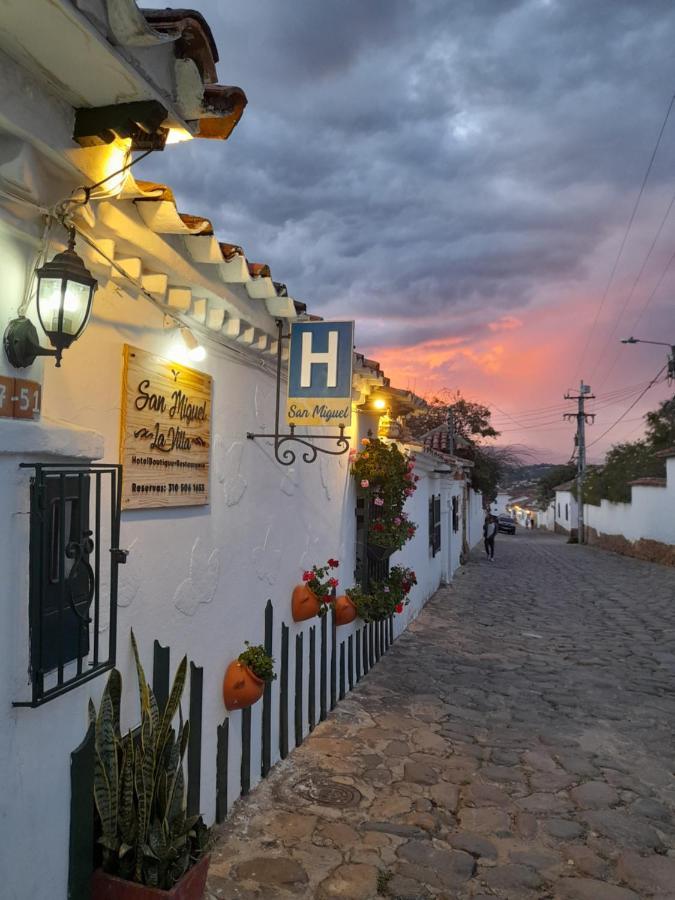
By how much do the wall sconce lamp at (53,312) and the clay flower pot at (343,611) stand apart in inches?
173

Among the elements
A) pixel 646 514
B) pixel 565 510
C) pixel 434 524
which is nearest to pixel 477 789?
pixel 434 524

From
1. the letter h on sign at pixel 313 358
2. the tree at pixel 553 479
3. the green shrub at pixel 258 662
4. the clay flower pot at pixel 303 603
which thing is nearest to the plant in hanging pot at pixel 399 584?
the clay flower pot at pixel 303 603

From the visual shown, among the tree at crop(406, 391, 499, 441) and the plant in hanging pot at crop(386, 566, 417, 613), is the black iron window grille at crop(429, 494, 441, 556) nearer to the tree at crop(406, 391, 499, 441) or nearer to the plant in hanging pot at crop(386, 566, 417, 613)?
the plant in hanging pot at crop(386, 566, 417, 613)

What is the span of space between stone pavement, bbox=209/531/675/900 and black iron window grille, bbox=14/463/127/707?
1685mm

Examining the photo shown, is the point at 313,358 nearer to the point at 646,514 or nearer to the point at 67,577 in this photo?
the point at 67,577

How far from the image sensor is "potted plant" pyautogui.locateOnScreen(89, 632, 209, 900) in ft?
8.38

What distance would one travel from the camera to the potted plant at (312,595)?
5.17m

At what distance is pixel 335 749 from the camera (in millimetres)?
5090

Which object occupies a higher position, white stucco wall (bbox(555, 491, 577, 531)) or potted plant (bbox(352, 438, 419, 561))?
potted plant (bbox(352, 438, 419, 561))

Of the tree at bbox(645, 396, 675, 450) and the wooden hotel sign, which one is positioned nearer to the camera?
the wooden hotel sign

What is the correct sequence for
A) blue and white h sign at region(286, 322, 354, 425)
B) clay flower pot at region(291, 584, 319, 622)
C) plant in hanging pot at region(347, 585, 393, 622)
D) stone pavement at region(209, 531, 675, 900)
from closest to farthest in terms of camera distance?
1. stone pavement at region(209, 531, 675, 900)
2. blue and white h sign at region(286, 322, 354, 425)
3. clay flower pot at region(291, 584, 319, 622)
4. plant in hanging pot at region(347, 585, 393, 622)

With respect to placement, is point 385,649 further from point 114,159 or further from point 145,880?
point 114,159

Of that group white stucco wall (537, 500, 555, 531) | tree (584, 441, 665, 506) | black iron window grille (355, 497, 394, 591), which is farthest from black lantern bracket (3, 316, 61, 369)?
white stucco wall (537, 500, 555, 531)

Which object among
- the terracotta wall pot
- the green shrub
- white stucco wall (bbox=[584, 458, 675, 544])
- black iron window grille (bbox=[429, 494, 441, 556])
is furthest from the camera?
white stucco wall (bbox=[584, 458, 675, 544])
